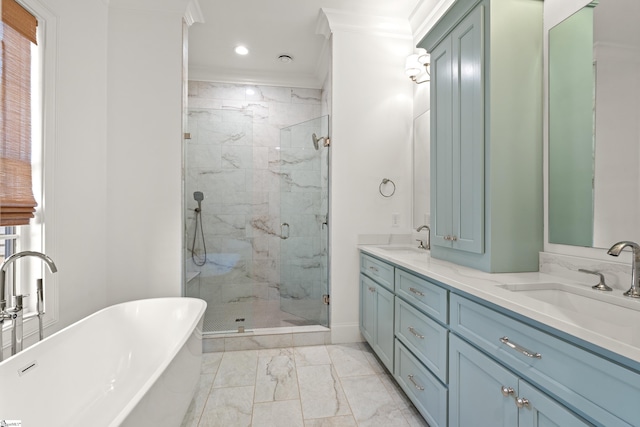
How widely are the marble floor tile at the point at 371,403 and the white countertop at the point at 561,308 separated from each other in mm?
877

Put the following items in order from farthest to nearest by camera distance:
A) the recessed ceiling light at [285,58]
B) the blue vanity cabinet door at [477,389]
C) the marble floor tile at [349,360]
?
the recessed ceiling light at [285,58], the marble floor tile at [349,360], the blue vanity cabinet door at [477,389]

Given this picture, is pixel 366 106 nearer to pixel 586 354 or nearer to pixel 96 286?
pixel 586 354

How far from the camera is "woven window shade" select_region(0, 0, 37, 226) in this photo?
1610 mm

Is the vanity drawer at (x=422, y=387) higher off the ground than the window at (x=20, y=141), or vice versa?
the window at (x=20, y=141)

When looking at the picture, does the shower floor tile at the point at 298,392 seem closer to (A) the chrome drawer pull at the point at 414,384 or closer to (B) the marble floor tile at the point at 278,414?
(B) the marble floor tile at the point at 278,414

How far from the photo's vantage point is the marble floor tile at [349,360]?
2293mm

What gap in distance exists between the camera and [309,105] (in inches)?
160

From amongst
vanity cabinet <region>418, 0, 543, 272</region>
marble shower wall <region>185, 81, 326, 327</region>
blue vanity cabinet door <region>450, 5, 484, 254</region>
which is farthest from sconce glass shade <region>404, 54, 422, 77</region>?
marble shower wall <region>185, 81, 326, 327</region>

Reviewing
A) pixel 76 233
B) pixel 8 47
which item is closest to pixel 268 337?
pixel 76 233

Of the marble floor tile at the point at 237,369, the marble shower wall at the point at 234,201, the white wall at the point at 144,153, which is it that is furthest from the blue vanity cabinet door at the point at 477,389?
the white wall at the point at 144,153

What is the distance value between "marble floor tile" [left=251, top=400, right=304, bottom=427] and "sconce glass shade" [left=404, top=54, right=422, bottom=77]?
2.70m

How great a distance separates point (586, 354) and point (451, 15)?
1.87 metres

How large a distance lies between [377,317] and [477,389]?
1.13m

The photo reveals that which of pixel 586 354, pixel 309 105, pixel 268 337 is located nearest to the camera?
pixel 586 354
